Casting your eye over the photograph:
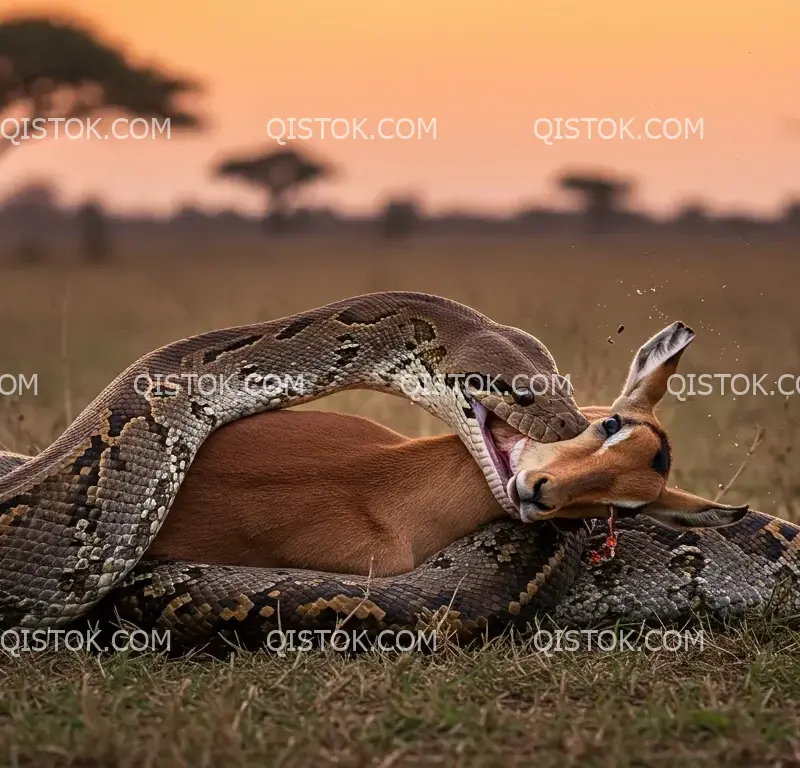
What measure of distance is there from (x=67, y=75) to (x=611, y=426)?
22681 mm

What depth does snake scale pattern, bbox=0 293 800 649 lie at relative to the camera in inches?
262

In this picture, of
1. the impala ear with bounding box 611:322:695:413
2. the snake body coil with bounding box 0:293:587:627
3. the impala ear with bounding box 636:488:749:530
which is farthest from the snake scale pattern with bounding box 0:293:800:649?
the impala ear with bounding box 636:488:749:530

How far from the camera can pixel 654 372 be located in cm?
711

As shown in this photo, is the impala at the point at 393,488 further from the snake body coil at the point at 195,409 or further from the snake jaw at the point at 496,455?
the snake body coil at the point at 195,409

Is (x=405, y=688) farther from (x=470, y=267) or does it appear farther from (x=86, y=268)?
(x=86, y=268)

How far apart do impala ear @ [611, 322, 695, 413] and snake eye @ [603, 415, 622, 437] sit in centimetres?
14

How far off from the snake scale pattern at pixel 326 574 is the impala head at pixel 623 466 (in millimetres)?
231

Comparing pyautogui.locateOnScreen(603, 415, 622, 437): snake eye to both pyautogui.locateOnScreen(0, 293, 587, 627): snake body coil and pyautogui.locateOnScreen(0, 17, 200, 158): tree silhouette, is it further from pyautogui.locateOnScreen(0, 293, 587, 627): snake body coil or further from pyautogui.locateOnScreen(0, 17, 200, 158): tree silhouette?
pyautogui.locateOnScreen(0, 17, 200, 158): tree silhouette

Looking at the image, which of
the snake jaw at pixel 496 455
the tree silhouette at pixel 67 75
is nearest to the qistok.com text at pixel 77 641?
the snake jaw at pixel 496 455

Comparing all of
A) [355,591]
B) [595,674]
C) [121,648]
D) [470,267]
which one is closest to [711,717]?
[595,674]

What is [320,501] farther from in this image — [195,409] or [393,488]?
[195,409]

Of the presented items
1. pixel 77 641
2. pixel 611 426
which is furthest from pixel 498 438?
pixel 77 641

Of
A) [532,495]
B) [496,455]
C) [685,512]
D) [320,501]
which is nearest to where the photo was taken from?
[532,495]

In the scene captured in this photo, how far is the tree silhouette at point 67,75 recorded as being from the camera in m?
26.6
